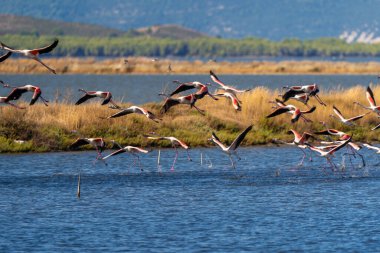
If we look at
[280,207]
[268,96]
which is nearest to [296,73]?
[268,96]

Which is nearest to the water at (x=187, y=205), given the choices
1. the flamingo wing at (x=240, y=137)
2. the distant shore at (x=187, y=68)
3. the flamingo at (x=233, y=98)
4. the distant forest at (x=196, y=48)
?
the flamingo wing at (x=240, y=137)

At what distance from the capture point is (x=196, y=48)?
146625 mm

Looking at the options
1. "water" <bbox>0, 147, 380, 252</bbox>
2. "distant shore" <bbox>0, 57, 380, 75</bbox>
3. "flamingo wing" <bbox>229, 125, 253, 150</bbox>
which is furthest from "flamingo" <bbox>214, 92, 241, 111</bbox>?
"distant shore" <bbox>0, 57, 380, 75</bbox>

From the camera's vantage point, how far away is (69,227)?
52.5 feet

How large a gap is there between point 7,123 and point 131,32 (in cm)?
16213

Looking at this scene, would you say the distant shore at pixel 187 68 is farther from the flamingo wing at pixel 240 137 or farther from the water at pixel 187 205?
the flamingo wing at pixel 240 137

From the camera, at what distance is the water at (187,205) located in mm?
15000

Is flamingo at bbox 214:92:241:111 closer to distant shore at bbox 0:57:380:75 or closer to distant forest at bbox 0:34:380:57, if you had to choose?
distant shore at bbox 0:57:380:75

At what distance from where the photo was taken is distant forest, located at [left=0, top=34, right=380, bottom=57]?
133 m

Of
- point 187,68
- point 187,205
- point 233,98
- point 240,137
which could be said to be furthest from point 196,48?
point 187,205

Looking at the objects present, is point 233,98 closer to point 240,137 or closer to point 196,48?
point 240,137

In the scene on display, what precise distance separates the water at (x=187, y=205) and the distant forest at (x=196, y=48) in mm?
107463

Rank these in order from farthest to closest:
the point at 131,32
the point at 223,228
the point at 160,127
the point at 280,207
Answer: the point at 131,32
the point at 160,127
the point at 280,207
the point at 223,228

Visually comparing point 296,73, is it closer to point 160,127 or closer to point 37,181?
point 160,127
